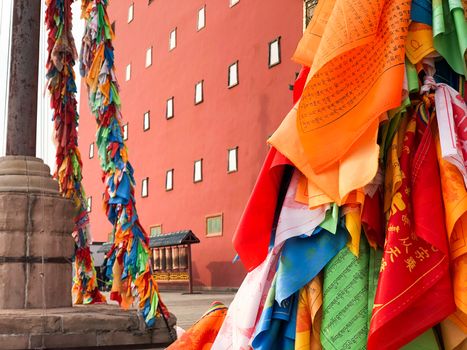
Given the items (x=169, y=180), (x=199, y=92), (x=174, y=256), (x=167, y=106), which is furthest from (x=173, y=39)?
(x=174, y=256)

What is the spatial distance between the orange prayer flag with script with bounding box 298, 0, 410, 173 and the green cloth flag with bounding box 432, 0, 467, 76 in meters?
0.10

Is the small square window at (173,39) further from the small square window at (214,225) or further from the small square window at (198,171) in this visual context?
the small square window at (214,225)

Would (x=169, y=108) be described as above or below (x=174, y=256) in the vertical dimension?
above

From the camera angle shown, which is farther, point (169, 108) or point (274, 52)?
point (169, 108)

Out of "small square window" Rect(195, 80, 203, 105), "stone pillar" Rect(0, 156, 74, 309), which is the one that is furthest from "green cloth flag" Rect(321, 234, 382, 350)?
"small square window" Rect(195, 80, 203, 105)

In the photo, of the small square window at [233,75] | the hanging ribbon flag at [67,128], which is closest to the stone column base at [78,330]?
the hanging ribbon flag at [67,128]

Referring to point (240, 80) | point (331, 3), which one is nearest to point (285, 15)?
point (240, 80)

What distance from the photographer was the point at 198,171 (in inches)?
754

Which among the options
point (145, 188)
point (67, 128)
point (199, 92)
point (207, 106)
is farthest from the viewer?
point (145, 188)

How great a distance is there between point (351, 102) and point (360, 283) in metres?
0.58

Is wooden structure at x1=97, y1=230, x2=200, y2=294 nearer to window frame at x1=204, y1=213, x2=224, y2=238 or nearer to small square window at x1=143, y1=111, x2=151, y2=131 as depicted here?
window frame at x1=204, y1=213, x2=224, y2=238

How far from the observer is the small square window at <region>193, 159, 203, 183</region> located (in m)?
19.0

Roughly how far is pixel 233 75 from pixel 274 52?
204 centimetres

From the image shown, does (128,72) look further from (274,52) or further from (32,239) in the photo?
(32,239)
